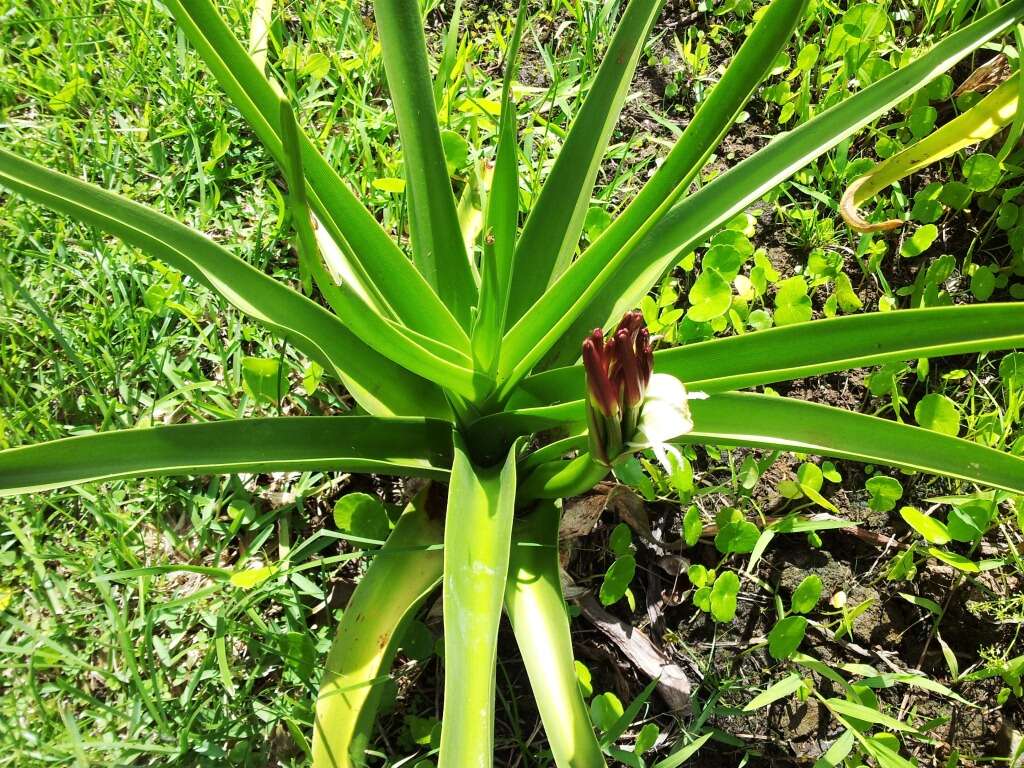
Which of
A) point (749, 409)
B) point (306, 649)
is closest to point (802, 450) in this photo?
point (749, 409)

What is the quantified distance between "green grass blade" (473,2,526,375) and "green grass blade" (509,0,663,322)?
0.10 metres

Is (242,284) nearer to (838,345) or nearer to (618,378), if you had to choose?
(618,378)

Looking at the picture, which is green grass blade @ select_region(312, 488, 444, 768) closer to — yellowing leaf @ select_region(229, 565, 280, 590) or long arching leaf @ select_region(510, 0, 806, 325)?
yellowing leaf @ select_region(229, 565, 280, 590)

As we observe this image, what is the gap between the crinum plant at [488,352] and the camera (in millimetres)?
886

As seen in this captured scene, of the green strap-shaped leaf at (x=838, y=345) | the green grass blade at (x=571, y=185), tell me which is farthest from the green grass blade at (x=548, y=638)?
the green grass blade at (x=571, y=185)

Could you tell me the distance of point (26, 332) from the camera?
1534 mm

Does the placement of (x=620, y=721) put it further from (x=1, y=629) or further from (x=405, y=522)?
(x=1, y=629)

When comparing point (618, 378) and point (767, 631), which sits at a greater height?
point (618, 378)

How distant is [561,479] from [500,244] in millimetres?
329

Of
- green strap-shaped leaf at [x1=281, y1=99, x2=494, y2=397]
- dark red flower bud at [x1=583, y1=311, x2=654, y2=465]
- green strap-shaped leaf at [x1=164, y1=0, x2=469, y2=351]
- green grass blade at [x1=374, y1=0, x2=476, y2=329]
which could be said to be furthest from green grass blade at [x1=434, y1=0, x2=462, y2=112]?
dark red flower bud at [x1=583, y1=311, x2=654, y2=465]

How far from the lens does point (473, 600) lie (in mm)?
878

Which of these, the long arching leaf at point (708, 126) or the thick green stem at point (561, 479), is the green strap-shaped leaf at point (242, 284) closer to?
the thick green stem at point (561, 479)

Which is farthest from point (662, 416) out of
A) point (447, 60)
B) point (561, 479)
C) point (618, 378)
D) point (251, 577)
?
point (447, 60)

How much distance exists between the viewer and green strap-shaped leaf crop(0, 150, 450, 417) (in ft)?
3.11
